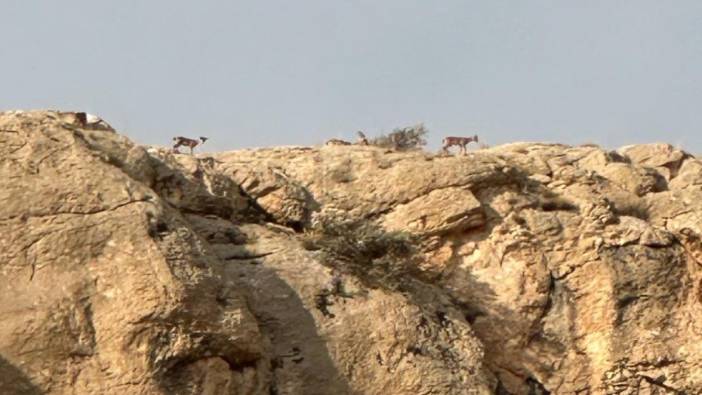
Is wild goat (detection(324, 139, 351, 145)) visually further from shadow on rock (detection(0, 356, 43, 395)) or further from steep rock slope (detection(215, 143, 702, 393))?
shadow on rock (detection(0, 356, 43, 395))

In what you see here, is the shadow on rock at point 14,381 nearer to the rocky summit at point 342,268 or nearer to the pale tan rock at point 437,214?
the rocky summit at point 342,268

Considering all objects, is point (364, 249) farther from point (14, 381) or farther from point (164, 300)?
point (14, 381)

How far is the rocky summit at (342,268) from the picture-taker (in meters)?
11.2

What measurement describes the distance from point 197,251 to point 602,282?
7450 millimetres

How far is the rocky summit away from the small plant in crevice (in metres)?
0.03

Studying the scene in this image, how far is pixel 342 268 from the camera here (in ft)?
47.3

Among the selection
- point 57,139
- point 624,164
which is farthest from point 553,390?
point 57,139

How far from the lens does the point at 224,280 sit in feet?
40.1

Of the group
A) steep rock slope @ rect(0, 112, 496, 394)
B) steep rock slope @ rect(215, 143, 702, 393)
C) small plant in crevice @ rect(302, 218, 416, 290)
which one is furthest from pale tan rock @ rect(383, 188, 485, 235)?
steep rock slope @ rect(0, 112, 496, 394)

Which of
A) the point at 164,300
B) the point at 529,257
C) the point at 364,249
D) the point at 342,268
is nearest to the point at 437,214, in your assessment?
the point at 529,257

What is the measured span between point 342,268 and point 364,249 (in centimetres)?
84

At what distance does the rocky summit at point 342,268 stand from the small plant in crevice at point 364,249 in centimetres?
3

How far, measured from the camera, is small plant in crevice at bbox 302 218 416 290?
47.6 feet

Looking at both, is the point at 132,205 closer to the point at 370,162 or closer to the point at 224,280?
the point at 224,280
